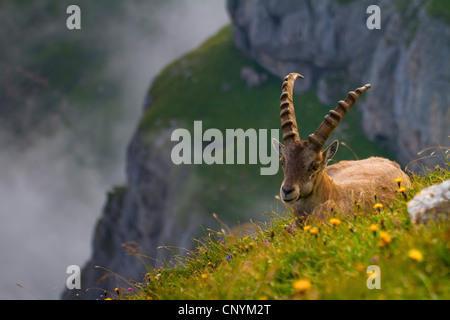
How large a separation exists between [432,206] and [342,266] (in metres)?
1.51

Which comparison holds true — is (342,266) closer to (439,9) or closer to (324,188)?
(324,188)

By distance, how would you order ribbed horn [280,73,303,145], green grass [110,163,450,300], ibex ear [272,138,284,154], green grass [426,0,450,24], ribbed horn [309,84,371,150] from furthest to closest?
1. green grass [426,0,450,24]
2. ibex ear [272,138,284,154]
3. ribbed horn [280,73,303,145]
4. ribbed horn [309,84,371,150]
5. green grass [110,163,450,300]

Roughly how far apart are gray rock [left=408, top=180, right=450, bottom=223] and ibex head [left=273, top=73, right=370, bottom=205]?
11.8 feet

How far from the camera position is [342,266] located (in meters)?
6.01

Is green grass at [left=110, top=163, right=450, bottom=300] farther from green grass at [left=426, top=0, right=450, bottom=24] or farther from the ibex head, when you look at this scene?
green grass at [left=426, top=0, right=450, bottom=24]

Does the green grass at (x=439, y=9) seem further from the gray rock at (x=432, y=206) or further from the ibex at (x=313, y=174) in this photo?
the gray rock at (x=432, y=206)

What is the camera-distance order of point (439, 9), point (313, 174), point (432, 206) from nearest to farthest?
point (432, 206) → point (313, 174) → point (439, 9)

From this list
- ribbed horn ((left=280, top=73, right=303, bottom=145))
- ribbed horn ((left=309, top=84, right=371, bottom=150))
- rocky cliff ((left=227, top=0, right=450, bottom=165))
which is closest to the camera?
ribbed horn ((left=309, top=84, right=371, bottom=150))

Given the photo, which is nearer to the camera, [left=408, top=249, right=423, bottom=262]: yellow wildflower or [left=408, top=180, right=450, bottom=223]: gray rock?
[left=408, top=249, right=423, bottom=262]: yellow wildflower

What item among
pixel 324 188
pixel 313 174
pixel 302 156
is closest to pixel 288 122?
pixel 302 156

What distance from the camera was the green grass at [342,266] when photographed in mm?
5148

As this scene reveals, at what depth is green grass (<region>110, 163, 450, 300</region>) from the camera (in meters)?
5.15

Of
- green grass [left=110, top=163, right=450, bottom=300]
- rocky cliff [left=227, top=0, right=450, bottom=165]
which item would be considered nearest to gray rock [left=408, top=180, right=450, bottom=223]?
green grass [left=110, top=163, right=450, bottom=300]

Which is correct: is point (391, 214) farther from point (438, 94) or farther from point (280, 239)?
point (438, 94)
